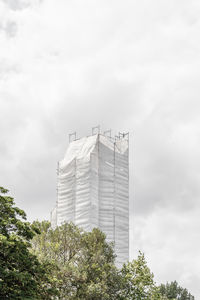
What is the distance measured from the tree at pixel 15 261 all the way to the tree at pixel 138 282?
13.5 m

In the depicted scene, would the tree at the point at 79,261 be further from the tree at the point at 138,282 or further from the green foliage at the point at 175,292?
the green foliage at the point at 175,292

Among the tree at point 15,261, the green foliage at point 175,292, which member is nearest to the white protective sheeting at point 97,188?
the green foliage at point 175,292

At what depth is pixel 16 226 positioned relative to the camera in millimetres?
24391

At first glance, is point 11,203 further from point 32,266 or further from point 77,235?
point 77,235

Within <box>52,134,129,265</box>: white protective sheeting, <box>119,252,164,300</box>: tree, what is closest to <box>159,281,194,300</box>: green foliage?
<box>52,134,129,265</box>: white protective sheeting

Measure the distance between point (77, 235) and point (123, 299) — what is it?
5.43 metres

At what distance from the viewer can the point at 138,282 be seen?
37844 mm

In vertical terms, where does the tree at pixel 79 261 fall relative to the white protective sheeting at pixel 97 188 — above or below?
below

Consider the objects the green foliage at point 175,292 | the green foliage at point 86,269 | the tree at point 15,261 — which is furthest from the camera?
the green foliage at point 175,292

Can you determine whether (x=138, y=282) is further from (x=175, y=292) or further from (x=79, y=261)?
(x=175, y=292)

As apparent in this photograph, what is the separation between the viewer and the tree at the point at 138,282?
37.5m

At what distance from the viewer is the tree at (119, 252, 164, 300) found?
3747cm

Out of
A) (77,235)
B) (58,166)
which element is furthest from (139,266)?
(58,166)

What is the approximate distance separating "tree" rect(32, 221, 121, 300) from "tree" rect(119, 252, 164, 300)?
84 centimetres
